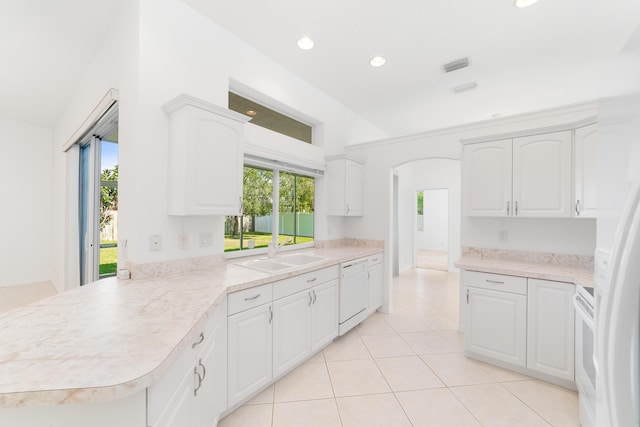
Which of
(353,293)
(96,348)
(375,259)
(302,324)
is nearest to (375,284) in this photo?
(375,259)

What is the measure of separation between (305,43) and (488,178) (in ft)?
7.83

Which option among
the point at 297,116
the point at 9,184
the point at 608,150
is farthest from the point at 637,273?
the point at 9,184

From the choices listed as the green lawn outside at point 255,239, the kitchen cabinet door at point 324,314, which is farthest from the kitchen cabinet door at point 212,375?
the green lawn outside at point 255,239

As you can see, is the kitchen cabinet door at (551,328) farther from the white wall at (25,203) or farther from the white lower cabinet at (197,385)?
the white wall at (25,203)

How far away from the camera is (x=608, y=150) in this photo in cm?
87

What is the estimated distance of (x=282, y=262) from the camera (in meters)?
2.74

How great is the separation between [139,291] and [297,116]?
2.73 metres

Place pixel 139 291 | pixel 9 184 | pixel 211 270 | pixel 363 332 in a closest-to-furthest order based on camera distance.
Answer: pixel 139 291 < pixel 211 270 < pixel 363 332 < pixel 9 184

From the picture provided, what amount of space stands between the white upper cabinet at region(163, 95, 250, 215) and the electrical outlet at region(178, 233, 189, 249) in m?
0.22

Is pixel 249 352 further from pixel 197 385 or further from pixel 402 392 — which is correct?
pixel 402 392

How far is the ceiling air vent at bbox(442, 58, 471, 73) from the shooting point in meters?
2.85

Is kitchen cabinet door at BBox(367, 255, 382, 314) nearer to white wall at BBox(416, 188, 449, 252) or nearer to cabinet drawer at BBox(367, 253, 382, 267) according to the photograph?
cabinet drawer at BBox(367, 253, 382, 267)

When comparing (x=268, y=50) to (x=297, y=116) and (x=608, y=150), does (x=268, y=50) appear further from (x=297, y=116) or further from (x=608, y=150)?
(x=608, y=150)

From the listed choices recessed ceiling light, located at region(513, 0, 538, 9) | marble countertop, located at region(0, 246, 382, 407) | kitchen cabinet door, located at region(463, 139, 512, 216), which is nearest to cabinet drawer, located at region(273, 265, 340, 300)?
marble countertop, located at region(0, 246, 382, 407)
